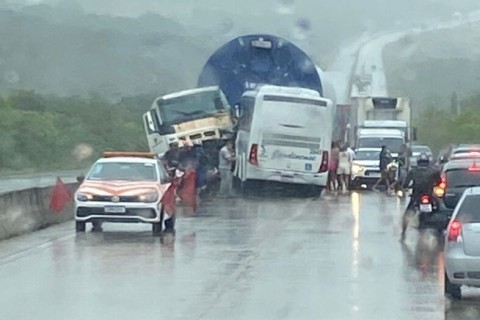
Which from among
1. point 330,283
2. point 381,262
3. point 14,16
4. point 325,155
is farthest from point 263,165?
point 330,283

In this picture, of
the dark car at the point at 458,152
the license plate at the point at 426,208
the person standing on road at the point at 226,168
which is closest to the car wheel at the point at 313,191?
the person standing on road at the point at 226,168

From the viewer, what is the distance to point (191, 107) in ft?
146

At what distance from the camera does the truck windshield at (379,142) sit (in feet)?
181

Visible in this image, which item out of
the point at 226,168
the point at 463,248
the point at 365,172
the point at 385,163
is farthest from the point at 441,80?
the point at 463,248

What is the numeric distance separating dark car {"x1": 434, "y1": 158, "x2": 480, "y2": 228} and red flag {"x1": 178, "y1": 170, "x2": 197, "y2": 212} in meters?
10.8

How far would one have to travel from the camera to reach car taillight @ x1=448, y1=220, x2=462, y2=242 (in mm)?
16641

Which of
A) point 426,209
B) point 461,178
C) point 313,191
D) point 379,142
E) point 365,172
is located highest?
point 461,178

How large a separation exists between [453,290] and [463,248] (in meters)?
0.72

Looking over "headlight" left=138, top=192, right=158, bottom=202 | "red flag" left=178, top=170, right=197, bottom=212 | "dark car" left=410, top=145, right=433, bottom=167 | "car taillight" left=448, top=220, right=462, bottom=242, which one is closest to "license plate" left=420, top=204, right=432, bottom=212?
"headlight" left=138, top=192, right=158, bottom=202

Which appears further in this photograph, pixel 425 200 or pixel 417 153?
pixel 417 153

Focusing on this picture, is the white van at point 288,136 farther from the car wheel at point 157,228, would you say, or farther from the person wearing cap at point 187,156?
the car wheel at point 157,228

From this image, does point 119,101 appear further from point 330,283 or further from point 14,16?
point 330,283

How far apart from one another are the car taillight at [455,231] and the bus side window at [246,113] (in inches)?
1000

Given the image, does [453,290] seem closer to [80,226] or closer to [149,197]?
[149,197]
